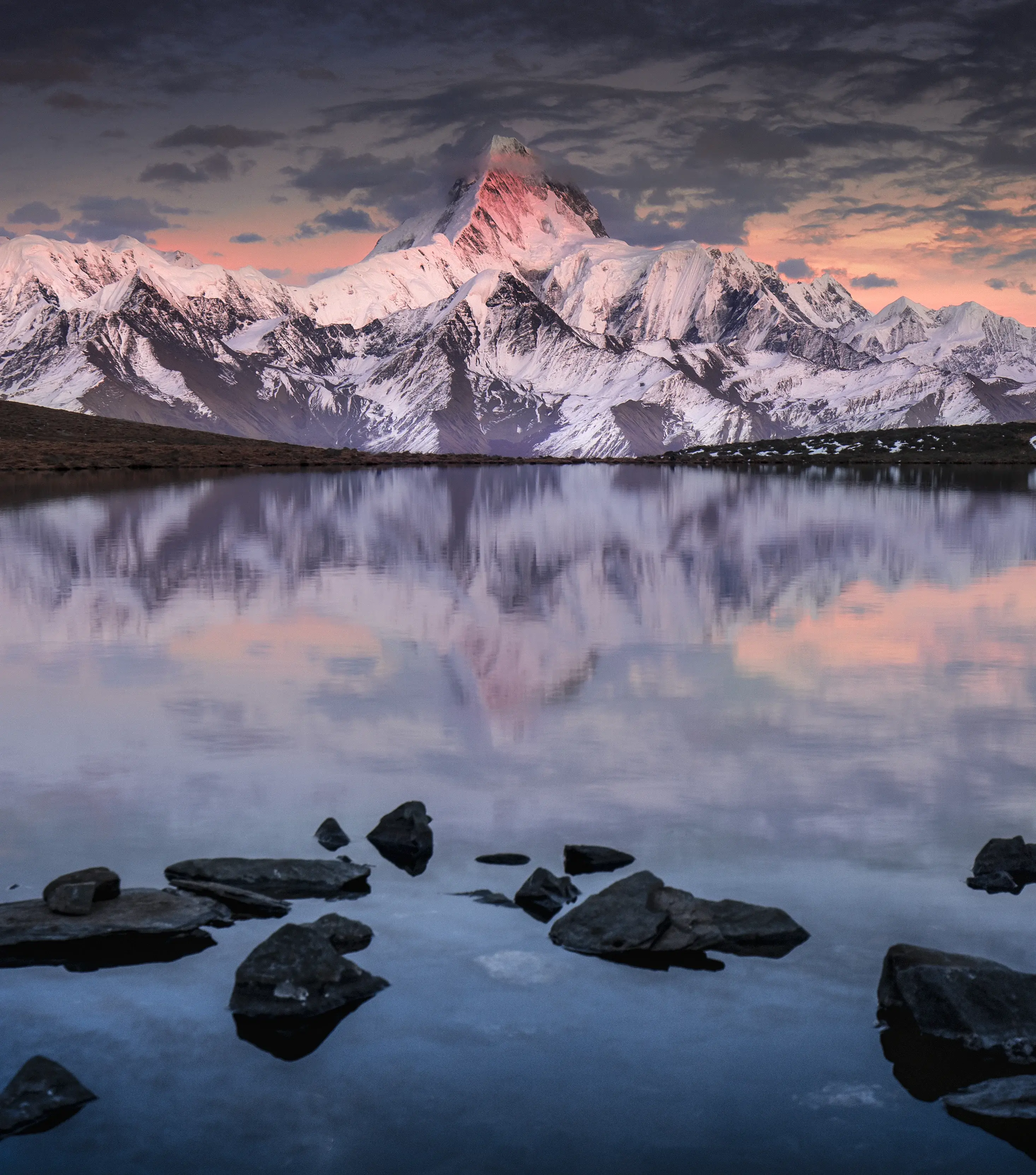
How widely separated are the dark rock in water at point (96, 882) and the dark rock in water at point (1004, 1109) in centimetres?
840

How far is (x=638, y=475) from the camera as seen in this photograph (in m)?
192

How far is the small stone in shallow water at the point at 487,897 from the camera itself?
1415 centimetres

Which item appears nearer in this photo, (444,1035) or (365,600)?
(444,1035)

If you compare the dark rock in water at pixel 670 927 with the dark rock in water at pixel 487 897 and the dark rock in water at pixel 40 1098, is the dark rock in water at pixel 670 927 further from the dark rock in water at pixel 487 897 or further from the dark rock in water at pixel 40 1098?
the dark rock in water at pixel 40 1098

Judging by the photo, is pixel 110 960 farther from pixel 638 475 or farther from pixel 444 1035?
pixel 638 475

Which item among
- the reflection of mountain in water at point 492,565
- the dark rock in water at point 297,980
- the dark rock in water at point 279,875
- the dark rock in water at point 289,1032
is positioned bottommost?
the dark rock in water at point 289,1032

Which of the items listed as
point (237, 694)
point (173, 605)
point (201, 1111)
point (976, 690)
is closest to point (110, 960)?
point (201, 1111)

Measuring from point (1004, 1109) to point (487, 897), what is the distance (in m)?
5.80

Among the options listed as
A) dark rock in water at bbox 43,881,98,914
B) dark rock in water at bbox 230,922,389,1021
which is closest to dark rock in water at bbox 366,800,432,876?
dark rock in water at bbox 230,922,389,1021

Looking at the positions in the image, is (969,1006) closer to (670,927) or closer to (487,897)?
(670,927)

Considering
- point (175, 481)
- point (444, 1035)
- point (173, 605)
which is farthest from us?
point (175, 481)

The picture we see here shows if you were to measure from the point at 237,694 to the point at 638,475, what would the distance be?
170687mm

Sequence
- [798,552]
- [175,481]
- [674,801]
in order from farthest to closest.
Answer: [175,481] < [798,552] < [674,801]

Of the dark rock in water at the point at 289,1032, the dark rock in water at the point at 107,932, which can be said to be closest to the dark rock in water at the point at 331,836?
the dark rock in water at the point at 107,932
